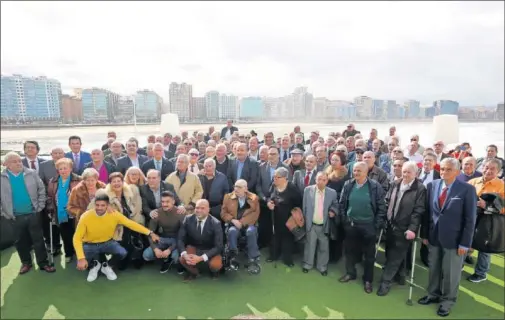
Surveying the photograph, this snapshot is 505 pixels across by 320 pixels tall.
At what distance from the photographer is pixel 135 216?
431 centimetres

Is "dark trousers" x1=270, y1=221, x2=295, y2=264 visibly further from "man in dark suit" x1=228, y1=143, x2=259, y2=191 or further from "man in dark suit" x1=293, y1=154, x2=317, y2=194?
"man in dark suit" x1=228, y1=143, x2=259, y2=191

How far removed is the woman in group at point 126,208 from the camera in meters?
4.17

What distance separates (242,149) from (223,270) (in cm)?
211

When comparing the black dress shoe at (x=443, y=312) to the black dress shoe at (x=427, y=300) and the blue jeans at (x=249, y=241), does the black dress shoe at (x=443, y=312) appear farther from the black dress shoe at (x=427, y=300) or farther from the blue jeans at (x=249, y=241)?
the blue jeans at (x=249, y=241)

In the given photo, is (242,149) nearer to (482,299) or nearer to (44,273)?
(44,273)

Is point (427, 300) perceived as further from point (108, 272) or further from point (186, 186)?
point (108, 272)

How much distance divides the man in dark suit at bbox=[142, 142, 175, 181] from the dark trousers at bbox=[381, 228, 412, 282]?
12.6 ft

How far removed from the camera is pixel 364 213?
3830mm

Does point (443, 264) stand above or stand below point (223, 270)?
above

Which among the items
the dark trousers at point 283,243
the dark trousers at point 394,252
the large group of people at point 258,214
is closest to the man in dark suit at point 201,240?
the large group of people at point 258,214

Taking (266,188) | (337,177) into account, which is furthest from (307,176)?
(266,188)

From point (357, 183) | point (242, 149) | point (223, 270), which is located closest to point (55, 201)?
point (223, 270)

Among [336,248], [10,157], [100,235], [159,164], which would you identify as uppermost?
[10,157]

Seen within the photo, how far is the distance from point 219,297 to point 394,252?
7.93ft
